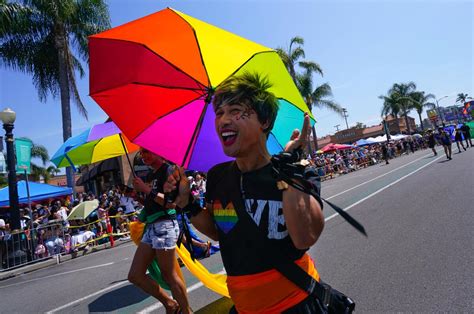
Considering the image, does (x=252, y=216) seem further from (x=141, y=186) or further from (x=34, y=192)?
(x=34, y=192)

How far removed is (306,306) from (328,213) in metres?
8.47

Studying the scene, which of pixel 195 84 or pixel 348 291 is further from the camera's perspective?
pixel 348 291

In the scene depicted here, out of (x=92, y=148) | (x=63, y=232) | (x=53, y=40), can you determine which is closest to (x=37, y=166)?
(x=53, y=40)

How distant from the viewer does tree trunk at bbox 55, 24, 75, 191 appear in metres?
17.6

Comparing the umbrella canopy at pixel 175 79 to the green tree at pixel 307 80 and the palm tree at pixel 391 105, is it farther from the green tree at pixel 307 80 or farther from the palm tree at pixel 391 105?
the palm tree at pixel 391 105

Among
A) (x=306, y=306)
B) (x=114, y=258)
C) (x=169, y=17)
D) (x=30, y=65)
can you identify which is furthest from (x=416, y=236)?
(x=30, y=65)

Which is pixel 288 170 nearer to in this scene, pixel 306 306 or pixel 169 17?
pixel 306 306

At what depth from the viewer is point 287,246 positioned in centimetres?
157

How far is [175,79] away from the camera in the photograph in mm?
2119

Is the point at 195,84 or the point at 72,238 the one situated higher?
the point at 195,84

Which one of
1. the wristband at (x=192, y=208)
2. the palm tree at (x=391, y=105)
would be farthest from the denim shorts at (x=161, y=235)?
the palm tree at (x=391, y=105)

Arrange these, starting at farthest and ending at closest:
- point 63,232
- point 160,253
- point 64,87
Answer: point 64,87 < point 63,232 < point 160,253

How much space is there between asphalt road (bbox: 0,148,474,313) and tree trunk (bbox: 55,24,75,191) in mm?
9580

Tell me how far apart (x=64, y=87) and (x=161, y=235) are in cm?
1745
